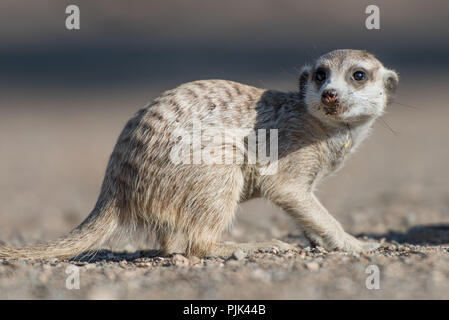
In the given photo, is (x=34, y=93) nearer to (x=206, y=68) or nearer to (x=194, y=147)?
(x=206, y=68)

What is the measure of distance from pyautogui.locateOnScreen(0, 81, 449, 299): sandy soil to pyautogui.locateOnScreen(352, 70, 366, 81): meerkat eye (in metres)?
1.34

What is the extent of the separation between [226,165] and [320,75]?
3.60ft

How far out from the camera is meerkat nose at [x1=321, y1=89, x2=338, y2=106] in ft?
16.1

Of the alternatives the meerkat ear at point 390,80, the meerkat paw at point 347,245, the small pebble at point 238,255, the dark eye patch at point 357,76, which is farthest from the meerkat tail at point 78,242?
the meerkat ear at point 390,80

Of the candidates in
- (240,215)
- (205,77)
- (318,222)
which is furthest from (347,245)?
(205,77)

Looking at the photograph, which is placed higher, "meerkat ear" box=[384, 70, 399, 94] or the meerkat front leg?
"meerkat ear" box=[384, 70, 399, 94]

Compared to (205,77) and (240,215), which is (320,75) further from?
(205,77)

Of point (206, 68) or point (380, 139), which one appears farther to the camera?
point (206, 68)

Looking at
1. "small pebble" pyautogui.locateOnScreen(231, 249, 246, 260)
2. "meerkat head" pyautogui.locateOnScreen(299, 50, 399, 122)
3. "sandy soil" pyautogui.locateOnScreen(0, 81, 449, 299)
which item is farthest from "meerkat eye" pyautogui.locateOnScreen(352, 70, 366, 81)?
"small pebble" pyautogui.locateOnScreen(231, 249, 246, 260)

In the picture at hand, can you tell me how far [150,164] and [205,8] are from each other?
22.9m

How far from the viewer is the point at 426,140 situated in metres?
14.0

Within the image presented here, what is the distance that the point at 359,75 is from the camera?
5246 millimetres

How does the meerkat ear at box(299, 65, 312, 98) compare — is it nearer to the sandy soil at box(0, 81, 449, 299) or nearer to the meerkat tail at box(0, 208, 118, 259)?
the sandy soil at box(0, 81, 449, 299)
